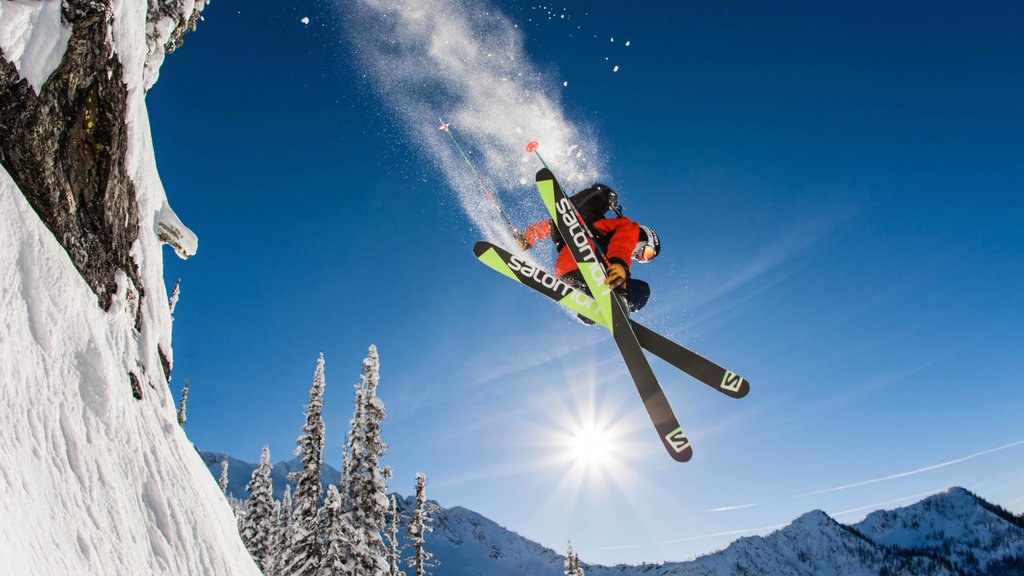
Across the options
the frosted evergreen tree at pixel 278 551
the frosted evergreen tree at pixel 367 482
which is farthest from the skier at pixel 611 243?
the frosted evergreen tree at pixel 278 551

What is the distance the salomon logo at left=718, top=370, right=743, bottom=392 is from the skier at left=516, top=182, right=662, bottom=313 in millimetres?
1597

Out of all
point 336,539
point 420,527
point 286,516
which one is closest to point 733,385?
point 336,539

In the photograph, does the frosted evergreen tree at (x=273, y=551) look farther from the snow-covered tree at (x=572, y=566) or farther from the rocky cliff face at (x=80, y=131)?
the rocky cliff face at (x=80, y=131)

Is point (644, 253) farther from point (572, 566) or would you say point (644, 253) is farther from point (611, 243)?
point (572, 566)

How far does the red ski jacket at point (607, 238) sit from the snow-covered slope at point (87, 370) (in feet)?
17.7

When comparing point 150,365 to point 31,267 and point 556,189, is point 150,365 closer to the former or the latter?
point 31,267

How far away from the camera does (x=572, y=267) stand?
27.0 feet

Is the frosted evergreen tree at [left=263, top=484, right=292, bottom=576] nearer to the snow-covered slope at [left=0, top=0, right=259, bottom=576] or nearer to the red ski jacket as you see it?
the red ski jacket

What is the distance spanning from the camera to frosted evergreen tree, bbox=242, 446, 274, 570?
95.9 ft

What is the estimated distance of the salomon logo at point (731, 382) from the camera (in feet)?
25.3

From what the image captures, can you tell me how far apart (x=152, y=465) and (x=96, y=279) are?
1238mm

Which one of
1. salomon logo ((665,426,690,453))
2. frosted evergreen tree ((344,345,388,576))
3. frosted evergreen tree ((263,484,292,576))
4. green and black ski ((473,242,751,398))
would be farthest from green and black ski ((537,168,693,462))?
frosted evergreen tree ((263,484,292,576))

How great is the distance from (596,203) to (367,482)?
54.0ft

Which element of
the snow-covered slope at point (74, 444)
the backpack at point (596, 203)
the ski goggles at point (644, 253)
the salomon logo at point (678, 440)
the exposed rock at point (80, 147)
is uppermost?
the backpack at point (596, 203)
